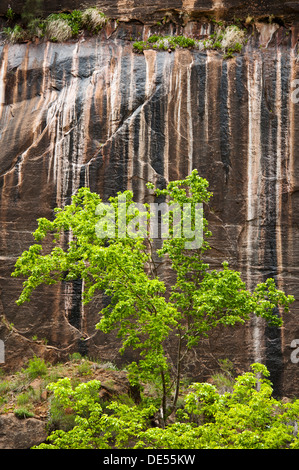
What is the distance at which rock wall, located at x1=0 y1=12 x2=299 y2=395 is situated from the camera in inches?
596

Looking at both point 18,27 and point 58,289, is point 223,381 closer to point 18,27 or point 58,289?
point 58,289

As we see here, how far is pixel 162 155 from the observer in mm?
15812

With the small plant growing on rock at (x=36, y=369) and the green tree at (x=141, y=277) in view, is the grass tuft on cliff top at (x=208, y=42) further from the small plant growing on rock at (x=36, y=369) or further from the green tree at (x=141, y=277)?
the small plant growing on rock at (x=36, y=369)

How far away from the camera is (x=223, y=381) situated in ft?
46.8

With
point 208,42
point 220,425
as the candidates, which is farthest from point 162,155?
point 220,425

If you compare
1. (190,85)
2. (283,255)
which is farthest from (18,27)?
(283,255)

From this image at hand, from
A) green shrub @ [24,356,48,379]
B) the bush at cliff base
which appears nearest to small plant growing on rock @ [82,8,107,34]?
green shrub @ [24,356,48,379]

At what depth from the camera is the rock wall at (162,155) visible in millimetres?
15148

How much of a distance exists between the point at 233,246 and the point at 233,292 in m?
4.85

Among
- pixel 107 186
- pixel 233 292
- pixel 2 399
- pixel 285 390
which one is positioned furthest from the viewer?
pixel 107 186

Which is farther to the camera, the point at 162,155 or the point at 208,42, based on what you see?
the point at 208,42

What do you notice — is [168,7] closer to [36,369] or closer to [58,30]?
[58,30]

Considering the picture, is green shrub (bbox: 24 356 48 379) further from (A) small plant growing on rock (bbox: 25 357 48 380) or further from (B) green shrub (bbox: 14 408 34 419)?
(B) green shrub (bbox: 14 408 34 419)

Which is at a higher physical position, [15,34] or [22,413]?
[15,34]
